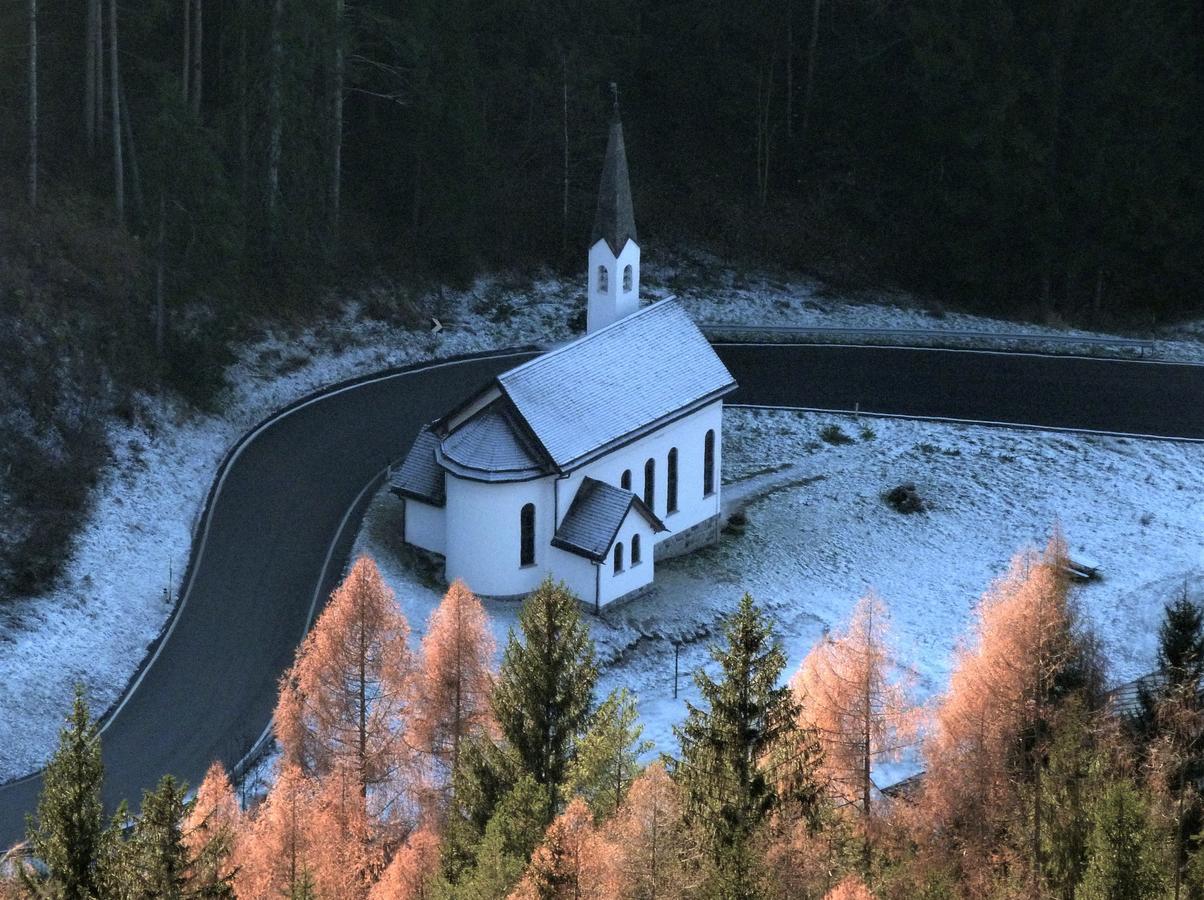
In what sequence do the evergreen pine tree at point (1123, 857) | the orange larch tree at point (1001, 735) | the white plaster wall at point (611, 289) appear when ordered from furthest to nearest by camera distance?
1. the white plaster wall at point (611, 289)
2. the orange larch tree at point (1001, 735)
3. the evergreen pine tree at point (1123, 857)

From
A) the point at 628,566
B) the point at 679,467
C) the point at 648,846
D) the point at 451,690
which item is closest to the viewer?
the point at 648,846

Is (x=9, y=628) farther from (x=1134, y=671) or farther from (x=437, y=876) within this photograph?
(x=1134, y=671)

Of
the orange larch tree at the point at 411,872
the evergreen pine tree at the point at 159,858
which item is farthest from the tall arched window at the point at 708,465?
the evergreen pine tree at the point at 159,858

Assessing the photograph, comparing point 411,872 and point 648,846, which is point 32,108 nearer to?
point 411,872

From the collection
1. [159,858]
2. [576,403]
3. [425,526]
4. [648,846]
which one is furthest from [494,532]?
[159,858]

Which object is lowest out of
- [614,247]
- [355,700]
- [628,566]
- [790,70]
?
[628,566]

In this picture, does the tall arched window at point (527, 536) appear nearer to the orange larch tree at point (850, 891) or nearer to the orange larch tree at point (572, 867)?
the orange larch tree at point (572, 867)

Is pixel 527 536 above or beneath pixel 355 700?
beneath
